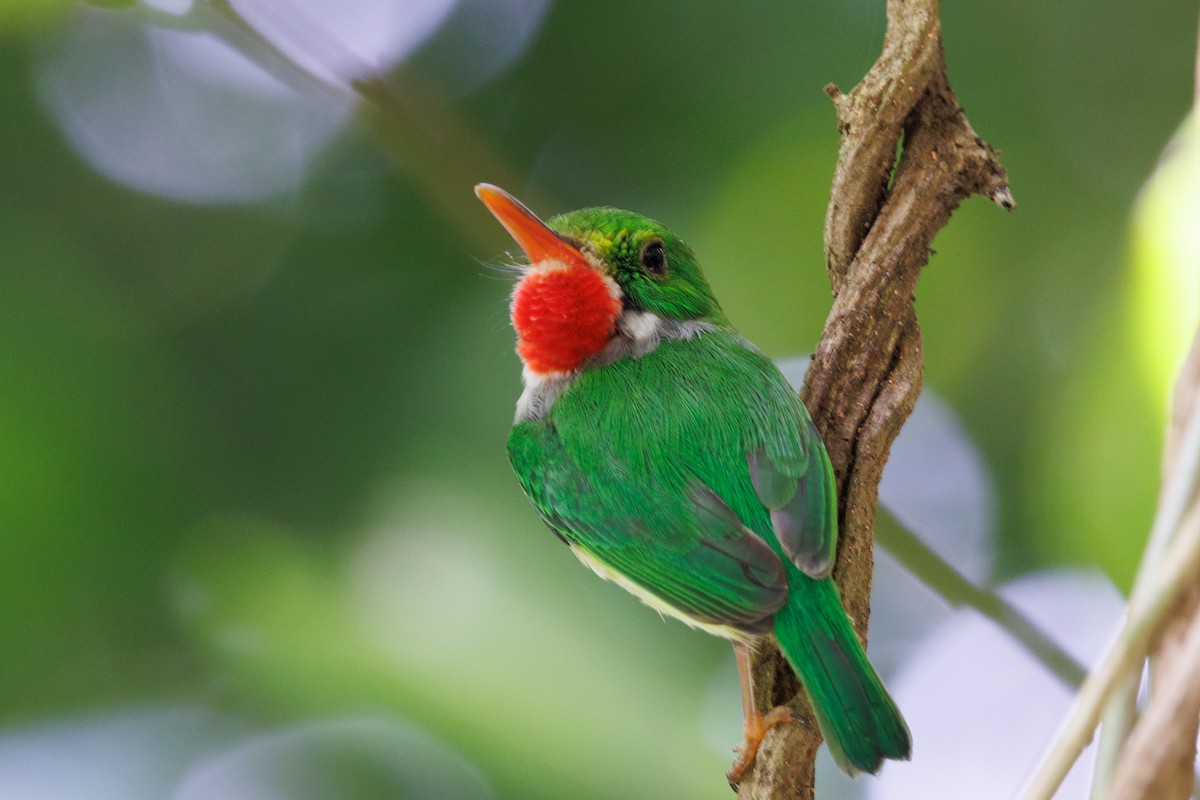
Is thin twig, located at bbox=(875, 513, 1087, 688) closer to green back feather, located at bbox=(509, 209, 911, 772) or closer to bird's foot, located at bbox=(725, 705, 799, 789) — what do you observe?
green back feather, located at bbox=(509, 209, 911, 772)

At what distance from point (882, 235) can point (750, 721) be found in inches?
31.0

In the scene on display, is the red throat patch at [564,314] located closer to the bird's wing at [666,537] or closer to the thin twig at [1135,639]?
the bird's wing at [666,537]

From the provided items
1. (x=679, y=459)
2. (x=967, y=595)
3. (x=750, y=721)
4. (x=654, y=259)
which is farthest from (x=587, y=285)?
(x=967, y=595)

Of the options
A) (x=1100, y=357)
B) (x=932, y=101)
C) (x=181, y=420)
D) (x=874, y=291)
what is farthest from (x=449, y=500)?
(x=1100, y=357)

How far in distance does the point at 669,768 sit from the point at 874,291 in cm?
118

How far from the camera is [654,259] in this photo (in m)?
2.11

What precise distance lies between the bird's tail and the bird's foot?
7cm

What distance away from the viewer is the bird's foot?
1539 mm

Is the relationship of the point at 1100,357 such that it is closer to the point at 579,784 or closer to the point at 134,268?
the point at 579,784

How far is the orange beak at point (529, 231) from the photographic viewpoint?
193 centimetres

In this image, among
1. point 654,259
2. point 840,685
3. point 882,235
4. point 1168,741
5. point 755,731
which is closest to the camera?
point 1168,741

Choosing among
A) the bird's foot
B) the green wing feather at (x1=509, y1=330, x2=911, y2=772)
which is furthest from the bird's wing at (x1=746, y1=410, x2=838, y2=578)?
the bird's foot

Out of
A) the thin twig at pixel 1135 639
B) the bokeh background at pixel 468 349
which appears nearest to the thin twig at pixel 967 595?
the bokeh background at pixel 468 349

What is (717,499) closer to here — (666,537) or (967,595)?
(666,537)
